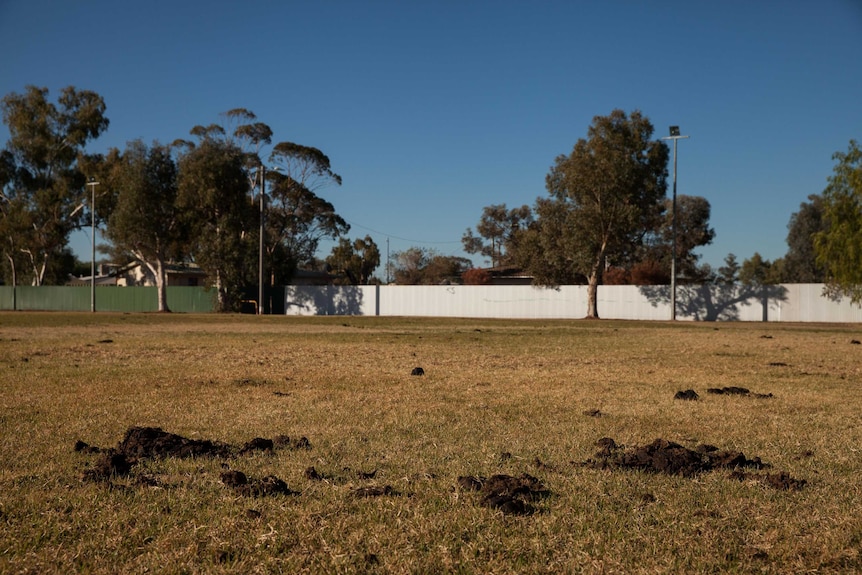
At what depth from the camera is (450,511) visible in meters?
4.22

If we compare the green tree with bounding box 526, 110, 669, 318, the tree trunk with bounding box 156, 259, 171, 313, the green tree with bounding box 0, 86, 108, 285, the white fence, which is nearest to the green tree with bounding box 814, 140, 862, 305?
the white fence

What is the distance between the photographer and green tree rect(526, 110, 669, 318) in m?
43.2

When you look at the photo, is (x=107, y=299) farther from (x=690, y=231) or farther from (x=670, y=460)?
(x=670, y=460)

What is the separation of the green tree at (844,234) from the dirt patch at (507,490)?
39.9 m

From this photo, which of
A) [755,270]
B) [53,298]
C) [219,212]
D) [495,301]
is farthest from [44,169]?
[755,270]

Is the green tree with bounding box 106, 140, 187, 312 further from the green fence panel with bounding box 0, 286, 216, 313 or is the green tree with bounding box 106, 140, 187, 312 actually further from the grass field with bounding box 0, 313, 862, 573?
the grass field with bounding box 0, 313, 862, 573

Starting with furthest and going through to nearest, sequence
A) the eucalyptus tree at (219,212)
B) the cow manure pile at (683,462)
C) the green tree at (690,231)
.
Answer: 1. the green tree at (690,231)
2. the eucalyptus tree at (219,212)
3. the cow manure pile at (683,462)

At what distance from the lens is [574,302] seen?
48469 millimetres

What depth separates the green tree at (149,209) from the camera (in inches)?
1987

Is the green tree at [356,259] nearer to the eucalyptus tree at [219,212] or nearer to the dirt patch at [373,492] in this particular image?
the eucalyptus tree at [219,212]

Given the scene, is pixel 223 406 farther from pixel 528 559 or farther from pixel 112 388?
pixel 528 559

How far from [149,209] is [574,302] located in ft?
97.3

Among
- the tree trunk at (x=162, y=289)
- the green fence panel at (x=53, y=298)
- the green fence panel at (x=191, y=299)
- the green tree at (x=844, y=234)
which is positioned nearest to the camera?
the green tree at (x=844, y=234)

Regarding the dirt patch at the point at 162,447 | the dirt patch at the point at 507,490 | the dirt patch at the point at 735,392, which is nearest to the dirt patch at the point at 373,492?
the dirt patch at the point at 507,490
